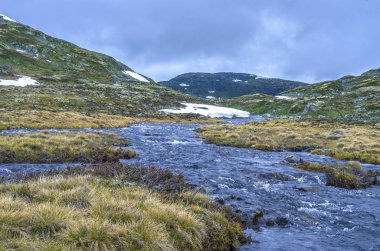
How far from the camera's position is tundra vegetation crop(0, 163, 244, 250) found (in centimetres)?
863

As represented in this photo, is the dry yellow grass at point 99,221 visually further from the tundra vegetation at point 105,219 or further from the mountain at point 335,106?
the mountain at point 335,106

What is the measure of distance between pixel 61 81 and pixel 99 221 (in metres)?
117

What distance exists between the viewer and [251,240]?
12.2 m

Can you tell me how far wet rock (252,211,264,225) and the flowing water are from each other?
1.06 ft

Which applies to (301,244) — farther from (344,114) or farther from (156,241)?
(344,114)

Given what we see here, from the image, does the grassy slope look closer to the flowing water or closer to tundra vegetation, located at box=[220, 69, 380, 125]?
tundra vegetation, located at box=[220, 69, 380, 125]

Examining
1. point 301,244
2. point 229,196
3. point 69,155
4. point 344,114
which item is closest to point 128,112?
point 344,114

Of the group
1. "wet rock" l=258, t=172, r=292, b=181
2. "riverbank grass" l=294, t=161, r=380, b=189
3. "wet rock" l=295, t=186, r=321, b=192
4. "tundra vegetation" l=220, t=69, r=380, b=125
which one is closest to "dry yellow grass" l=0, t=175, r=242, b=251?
"wet rock" l=295, t=186, r=321, b=192

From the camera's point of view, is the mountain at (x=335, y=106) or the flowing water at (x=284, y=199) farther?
the mountain at (x=335, y=106)

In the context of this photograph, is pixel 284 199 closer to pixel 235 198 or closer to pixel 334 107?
pixel 235 198

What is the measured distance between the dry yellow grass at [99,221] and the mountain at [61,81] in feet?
184

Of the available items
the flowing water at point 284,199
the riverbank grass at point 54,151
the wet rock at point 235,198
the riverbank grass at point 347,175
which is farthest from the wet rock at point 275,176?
the riverbank grass at point 54,151

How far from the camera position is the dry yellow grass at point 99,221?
8.60 m

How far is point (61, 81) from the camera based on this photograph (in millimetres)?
118500
